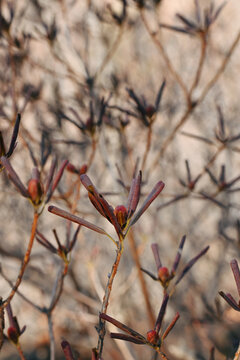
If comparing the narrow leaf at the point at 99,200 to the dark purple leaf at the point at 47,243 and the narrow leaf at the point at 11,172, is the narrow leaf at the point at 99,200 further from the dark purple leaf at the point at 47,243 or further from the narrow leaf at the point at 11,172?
the dark purple leaf at the point at 47,243

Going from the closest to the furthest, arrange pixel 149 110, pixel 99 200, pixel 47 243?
pixel 99 200 → pixel 47 243 → pixel 149 110

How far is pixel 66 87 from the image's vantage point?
196 centimetres

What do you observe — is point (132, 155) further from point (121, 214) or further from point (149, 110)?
point (121, 214)

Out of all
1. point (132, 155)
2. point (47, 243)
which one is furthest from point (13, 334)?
point (132, 155)

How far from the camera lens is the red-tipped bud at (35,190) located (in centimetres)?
51

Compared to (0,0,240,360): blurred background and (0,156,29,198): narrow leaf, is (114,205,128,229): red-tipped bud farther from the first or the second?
(0,0,240,360): blurred background

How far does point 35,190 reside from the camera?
0.51m

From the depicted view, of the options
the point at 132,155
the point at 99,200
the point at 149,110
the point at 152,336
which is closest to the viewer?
the point at 99,200

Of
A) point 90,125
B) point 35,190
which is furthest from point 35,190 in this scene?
point 90,125

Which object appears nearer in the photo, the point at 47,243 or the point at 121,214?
the point at 121,214

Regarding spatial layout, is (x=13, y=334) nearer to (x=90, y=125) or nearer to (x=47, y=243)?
(x=47, y=243)

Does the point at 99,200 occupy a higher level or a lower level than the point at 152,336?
higher

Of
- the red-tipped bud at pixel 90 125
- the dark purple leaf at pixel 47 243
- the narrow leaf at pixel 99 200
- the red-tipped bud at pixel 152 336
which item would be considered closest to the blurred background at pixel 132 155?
the red-tipped bud at pixel 90 125

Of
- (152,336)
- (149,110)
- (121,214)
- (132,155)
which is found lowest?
(152,336)
